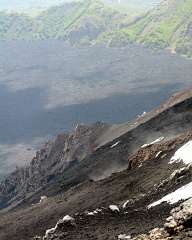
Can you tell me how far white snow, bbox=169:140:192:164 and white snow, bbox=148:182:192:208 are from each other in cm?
1026

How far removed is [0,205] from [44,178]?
25.2 meters

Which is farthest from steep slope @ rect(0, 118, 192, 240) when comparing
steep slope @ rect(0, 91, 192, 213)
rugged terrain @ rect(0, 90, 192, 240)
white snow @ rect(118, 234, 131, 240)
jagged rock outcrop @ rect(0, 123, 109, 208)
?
jagged rock outcrop @ rect(0, 123, 109, 208)

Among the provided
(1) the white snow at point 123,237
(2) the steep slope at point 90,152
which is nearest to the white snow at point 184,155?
(2) the steep slope at point 90,152

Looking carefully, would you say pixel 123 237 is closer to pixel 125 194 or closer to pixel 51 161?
pixel 125 194

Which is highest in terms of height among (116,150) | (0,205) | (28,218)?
(28,218)

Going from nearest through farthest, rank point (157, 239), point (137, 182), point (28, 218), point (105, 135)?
point (157, 239) < point (137, 182) < point (28, 218) < point (105, 135)

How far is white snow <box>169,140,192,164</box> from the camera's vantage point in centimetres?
4984

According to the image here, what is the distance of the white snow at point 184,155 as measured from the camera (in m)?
49.8

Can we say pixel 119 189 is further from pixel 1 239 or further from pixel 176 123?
pixel 176 123

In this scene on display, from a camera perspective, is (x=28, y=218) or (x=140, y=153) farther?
(x=140, y=153)

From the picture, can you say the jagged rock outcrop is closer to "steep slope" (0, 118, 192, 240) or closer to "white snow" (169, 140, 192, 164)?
"steep slope" (0, 118, 192, 240)

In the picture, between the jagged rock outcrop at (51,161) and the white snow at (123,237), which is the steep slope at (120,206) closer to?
the white snow at (123,237)

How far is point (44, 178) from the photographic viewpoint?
14888 centimetres

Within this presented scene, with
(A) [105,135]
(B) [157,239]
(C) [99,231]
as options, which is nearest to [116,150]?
(A) [105,135]
